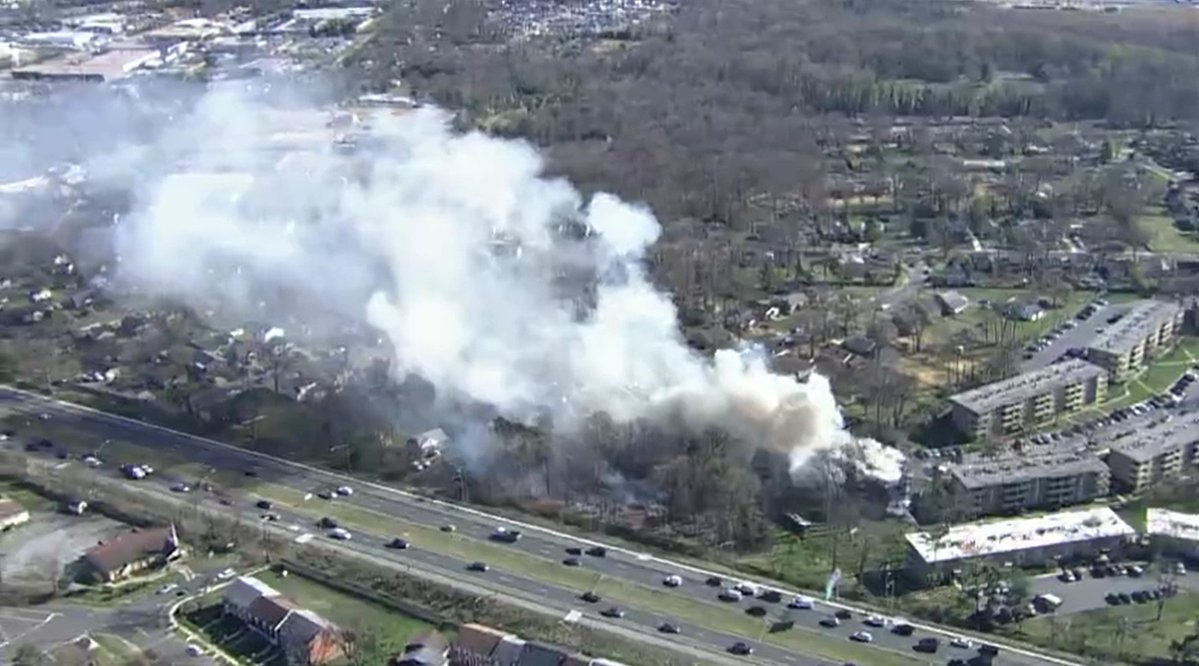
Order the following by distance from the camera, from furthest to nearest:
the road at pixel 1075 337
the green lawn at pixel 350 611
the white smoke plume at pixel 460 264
A: the road at pixel 1075 337
the white smoke plume at pixel 460 264
the green lawn at pixel 350 611

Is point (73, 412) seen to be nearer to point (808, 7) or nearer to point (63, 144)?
point (63, 144)

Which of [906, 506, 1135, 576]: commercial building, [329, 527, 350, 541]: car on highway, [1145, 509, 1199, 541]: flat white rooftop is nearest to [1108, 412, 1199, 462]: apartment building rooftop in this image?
[1145, 509, 1199, 541]: flat white rooftop

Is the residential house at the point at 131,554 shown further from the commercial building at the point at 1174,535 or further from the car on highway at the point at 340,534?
the commercial building at the point at 1174,535

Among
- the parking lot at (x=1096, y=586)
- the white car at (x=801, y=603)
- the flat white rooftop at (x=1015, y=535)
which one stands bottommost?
the white car at (x=801, y=603)

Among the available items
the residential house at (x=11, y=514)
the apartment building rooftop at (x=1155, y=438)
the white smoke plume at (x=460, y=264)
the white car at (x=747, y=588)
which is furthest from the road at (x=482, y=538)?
the apartment building rooftop at (x=1155, y=438)

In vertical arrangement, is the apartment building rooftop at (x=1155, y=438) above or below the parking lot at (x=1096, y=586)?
above

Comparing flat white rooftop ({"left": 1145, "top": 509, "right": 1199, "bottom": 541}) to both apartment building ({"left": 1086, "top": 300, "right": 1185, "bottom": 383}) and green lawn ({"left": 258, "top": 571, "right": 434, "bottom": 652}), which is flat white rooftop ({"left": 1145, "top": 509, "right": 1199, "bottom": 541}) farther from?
green lawn ({"left": 258, "top": 571, "right": 434, "bottom": 652})

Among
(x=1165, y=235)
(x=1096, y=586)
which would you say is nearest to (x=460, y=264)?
(x=1096, y=586)
